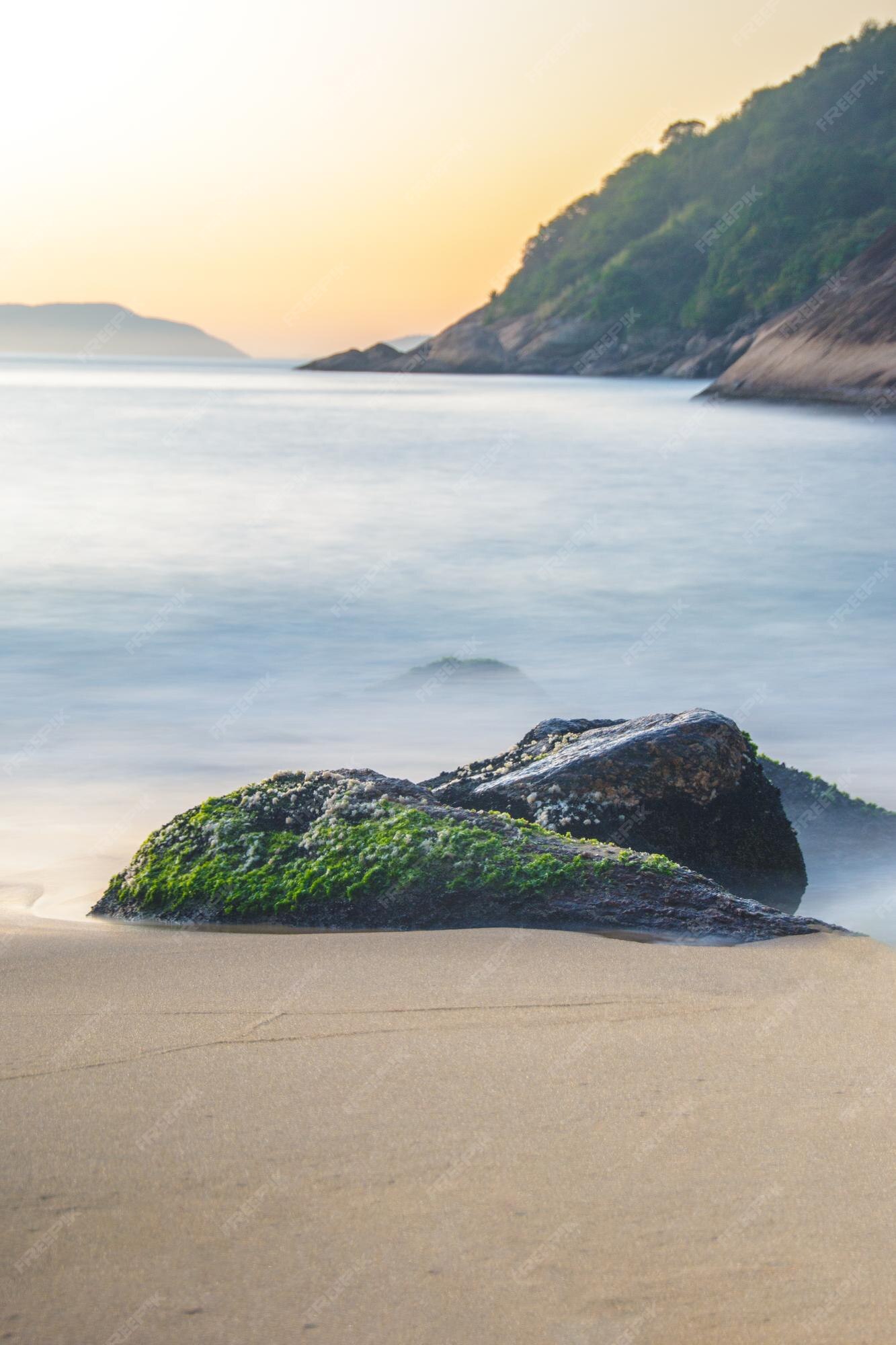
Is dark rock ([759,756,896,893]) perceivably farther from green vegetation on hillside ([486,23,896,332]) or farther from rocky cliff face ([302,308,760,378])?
green vegetation on hillside ([486,23,896,332])

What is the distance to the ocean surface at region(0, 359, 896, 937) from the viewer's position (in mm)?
8695

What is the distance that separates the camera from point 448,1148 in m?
2.93

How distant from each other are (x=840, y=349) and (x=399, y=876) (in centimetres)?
5081

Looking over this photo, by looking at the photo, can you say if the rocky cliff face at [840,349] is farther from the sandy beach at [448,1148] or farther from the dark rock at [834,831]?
the sandy beach at [448,1148]

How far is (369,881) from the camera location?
15.3 feet

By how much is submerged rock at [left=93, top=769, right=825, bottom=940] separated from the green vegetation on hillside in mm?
91532

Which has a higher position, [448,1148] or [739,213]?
[739,213]

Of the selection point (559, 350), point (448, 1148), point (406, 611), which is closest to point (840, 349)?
point (406, 611)

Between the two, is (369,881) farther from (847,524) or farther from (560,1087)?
(847,524)

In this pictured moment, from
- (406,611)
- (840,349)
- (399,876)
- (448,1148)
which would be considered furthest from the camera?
(840,349)

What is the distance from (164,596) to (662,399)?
188ft

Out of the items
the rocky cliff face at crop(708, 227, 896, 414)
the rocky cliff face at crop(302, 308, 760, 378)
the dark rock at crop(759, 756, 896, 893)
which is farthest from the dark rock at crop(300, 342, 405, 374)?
the dark rock at crop(759, 756, 896, 893)

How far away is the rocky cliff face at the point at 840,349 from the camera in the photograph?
1881 inches

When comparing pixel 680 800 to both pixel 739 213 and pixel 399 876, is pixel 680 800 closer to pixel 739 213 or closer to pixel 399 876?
pixel 399 876
